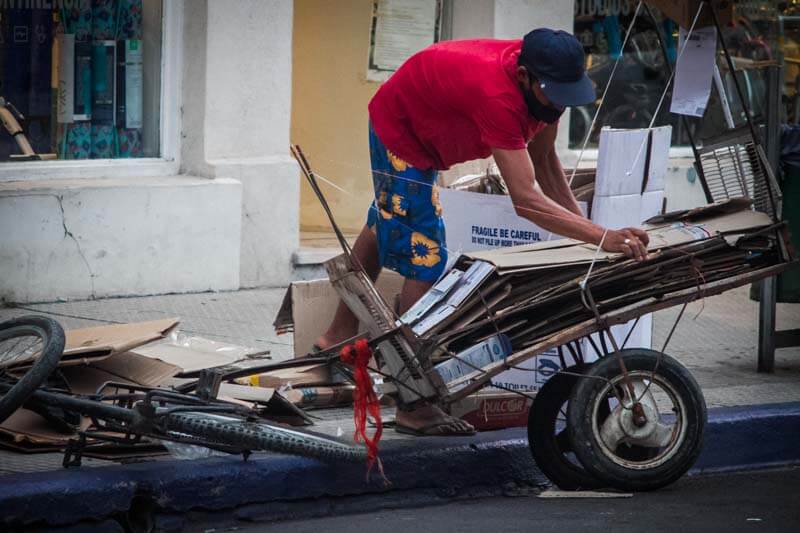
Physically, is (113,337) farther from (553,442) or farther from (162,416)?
(553,442)

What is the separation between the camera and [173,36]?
8.71 meters

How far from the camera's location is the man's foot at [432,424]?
223 inches

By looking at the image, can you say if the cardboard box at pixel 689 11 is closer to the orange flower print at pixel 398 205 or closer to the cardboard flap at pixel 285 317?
the orange flower print at pixel 398 205

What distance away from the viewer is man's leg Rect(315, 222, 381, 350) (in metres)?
6.01

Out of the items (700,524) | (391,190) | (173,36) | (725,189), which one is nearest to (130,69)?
(173,36)

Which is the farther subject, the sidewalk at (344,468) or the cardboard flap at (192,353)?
the cardboard flap at (192,353)

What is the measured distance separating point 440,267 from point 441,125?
0.57 meters

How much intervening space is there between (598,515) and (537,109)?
4.94ft

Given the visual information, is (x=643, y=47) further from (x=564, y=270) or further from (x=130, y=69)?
(x=564, y=270)

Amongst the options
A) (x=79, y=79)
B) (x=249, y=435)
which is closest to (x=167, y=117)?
(x=79, y=79)

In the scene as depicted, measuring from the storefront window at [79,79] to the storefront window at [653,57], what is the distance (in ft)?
10.5

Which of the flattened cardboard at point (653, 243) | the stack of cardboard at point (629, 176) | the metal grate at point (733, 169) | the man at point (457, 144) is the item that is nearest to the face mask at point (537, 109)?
the man at point (457, 144)

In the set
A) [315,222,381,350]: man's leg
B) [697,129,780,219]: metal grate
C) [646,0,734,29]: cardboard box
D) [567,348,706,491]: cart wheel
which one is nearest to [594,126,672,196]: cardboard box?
[697,129,780,219]: metal grate

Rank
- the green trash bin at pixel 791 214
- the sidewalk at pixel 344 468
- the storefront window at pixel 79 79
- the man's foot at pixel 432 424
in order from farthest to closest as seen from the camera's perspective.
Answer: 1. the storefront window at pixel 79 79
2. the green trash bin at pixel 791 214
3. the man's foot at pixel 432 424
4. the sidewalk at pixel 344 468
